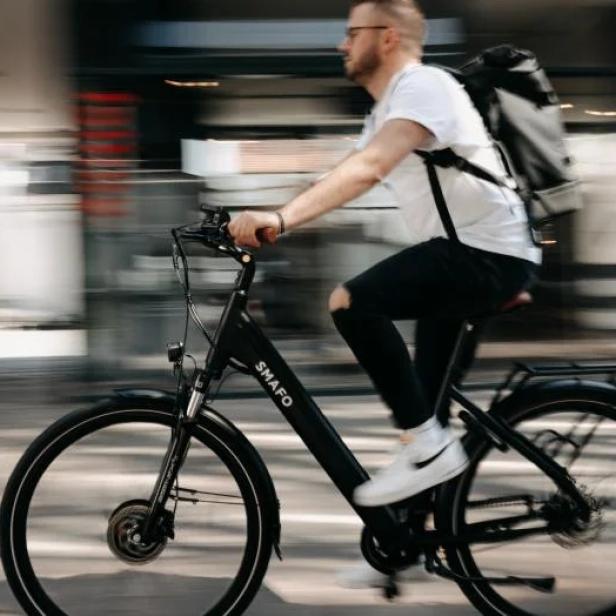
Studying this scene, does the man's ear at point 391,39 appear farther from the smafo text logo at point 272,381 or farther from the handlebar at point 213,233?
the smafo text logo at point 272,381

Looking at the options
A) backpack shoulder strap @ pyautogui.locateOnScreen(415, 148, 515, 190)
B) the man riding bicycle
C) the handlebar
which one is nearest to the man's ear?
the man riding bicycle

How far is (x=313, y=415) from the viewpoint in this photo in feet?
11.6

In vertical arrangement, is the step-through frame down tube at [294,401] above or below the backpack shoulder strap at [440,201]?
below

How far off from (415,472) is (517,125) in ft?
3.08

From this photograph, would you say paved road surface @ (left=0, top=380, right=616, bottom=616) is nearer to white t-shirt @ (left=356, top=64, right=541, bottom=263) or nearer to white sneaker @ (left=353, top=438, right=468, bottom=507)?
white sneaker @ (left=353, top=438, right=468, bottom=507)

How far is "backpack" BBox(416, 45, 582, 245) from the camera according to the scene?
3432 mm

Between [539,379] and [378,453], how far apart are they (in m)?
2.05

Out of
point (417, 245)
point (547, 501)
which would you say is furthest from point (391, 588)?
point (417, 245)

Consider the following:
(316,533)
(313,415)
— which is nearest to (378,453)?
(316,533)

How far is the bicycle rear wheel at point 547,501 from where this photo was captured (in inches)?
140

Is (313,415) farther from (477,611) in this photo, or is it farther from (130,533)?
(477,611)

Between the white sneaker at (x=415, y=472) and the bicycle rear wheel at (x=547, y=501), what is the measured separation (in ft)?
0.27

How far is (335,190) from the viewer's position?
3.30 m

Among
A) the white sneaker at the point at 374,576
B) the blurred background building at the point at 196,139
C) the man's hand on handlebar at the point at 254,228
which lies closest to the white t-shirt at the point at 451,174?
the man's hand on handlebar at the point at 254,228
